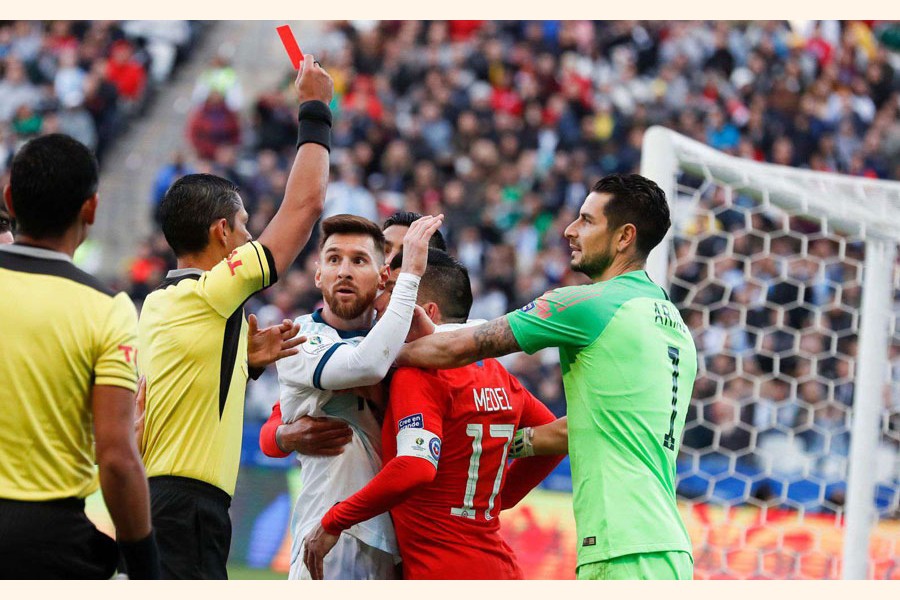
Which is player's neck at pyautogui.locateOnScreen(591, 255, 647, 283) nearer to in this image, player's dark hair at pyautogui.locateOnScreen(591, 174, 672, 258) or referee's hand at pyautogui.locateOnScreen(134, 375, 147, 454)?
player's dark hair at pyautogui.locateOnScreen(591, 174, 672, 258)

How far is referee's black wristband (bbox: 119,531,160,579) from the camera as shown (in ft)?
10.3

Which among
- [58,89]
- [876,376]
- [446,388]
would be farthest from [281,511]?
[58,89]

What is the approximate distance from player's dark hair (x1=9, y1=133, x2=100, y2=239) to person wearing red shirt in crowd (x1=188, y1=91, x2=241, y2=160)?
12774mm

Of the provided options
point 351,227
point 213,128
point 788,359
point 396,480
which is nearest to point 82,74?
point 213,128

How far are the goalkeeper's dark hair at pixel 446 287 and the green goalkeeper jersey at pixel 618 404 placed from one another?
0.50 m

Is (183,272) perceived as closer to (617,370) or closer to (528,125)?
(617,370)

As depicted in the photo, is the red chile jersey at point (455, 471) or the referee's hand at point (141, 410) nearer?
the referee's hand at point (141, 410)

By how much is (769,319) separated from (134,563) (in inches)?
380

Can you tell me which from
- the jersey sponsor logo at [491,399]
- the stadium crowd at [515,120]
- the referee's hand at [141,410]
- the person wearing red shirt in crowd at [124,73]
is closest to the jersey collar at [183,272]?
the referee's hand at [141,410]

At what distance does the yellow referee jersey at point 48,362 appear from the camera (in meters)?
3.10

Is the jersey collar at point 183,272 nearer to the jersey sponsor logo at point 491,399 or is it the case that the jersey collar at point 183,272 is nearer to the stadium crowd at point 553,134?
the jersey sponsor logo at point 491,399

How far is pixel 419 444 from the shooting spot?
405cm

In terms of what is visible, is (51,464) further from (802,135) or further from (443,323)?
(802,135)

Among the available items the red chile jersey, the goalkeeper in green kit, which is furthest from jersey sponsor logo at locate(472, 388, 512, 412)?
the goalkeeper in green kit
